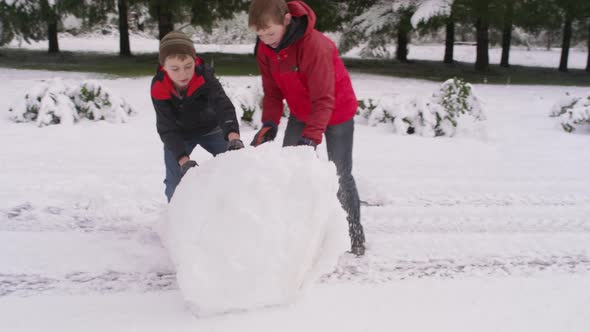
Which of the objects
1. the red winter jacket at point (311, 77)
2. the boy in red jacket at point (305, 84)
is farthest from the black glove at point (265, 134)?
the red winter jacket at point (311, 77)

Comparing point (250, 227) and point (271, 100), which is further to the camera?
point (271, 100)

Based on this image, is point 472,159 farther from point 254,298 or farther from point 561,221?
point 254,298

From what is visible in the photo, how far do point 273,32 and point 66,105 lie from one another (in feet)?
16.9

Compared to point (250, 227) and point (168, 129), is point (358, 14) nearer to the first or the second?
point (168, 129)

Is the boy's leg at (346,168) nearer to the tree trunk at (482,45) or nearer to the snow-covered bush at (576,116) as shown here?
the snow-covered bush at (576,116)

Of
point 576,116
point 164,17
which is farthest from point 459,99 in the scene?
point 164,17

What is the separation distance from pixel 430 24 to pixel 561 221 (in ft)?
36.2

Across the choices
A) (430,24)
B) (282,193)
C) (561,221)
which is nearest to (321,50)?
(282,193)

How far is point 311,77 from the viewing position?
270 cm

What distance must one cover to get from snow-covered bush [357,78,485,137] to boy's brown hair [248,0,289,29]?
14.9 ft

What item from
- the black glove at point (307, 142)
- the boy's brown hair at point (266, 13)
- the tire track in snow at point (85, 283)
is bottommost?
the tire track in snow at point (85, 283)

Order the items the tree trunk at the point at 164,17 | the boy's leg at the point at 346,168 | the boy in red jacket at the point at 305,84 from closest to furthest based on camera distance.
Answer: the boy in red jacket at the point at 305,84
the boy's leg at the point at 346,168
the tree trunk at the point at 164,17

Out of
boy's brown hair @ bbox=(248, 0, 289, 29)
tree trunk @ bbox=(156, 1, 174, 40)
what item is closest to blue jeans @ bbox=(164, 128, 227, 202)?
boy's brown hair @ bbox=(248, 0, 289, 29)

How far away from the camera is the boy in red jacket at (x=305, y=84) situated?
102 inches
